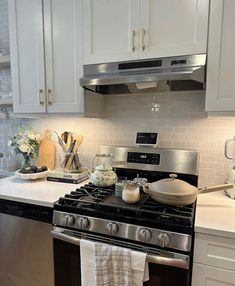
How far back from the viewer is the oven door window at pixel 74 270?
1.02m

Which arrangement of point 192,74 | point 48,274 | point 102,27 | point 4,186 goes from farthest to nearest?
point 4,186
point 102,27
point 48,274
point 192,74

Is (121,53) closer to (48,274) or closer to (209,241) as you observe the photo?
(209,241)

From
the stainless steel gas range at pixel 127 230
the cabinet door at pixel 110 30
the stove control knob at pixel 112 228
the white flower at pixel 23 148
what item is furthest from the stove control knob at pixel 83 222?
the cabinet door at pixel 110 30

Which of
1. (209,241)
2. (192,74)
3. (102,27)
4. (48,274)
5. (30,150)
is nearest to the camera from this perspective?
(209,241)

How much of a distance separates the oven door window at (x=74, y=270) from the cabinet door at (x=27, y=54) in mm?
1018

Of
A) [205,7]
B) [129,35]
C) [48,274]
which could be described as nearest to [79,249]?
[48,274]

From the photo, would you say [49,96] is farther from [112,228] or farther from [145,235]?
[145,235]

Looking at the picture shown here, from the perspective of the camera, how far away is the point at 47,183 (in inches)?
66.6

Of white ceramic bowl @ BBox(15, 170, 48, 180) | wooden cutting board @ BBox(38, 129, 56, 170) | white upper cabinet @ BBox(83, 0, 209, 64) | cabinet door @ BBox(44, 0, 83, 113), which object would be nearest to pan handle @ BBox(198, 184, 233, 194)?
white upper cabinet @ BBox(83, 0, 209, 64)

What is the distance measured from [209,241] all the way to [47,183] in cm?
120

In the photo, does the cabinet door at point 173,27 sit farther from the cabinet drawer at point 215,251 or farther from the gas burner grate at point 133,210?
the cabinet drawer at point 215,251

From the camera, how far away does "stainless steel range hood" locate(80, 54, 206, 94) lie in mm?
1222

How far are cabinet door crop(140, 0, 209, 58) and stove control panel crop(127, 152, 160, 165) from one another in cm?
70

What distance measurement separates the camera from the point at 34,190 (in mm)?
1512
